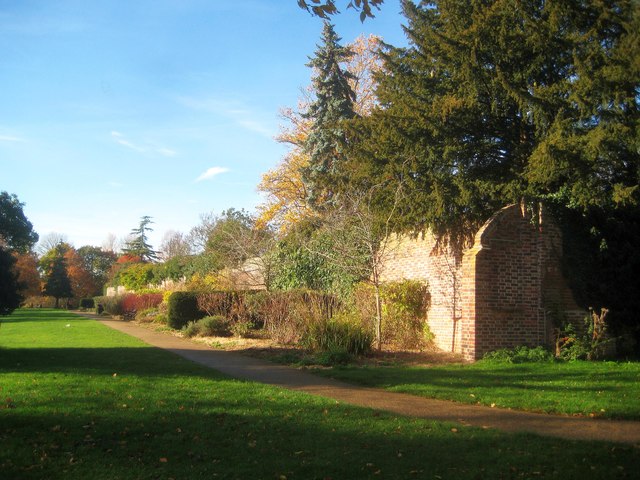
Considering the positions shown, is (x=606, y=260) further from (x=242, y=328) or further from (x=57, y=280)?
(x=57, y=280)

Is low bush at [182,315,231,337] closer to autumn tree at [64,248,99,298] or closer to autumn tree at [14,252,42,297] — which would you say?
autumn tree at [14,252,42,297]

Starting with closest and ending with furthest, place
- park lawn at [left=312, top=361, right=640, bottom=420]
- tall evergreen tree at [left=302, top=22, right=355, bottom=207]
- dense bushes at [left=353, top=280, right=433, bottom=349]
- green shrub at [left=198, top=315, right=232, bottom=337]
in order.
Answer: park lawn at [left=312, top=361, right=640, bottom=420]
dense bushes at [left=353, top=280, right=433, bottom=349]
green shrub at [left=198, top=315, right=232, bottom=337]
tall evergreen tree at [left=302, top=22, right=355, bottom=207]

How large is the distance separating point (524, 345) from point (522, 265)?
1.73 metres

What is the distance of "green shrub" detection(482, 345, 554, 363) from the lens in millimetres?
12148

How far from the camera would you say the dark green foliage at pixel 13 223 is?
46.5 metres

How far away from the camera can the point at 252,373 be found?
11.1 metres

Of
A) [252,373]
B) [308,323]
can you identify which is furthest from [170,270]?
[252,373]

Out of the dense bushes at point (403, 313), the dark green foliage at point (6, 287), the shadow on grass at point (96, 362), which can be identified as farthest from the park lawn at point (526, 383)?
the dark green foliage at point (6, 287)

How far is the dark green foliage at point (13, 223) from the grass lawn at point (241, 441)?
4245 cm

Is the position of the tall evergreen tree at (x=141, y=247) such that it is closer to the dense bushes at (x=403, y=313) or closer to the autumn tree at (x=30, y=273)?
the autumn tree at (x=30, y=273)

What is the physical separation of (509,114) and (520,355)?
5.91 meters

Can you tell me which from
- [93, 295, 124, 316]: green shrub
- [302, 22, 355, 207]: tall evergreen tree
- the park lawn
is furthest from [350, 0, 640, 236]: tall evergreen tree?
[93, 295, 124, 316]: green shrub

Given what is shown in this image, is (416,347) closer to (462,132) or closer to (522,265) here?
(522,265)

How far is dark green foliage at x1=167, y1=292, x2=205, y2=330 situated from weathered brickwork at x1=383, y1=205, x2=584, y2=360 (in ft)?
35.9
